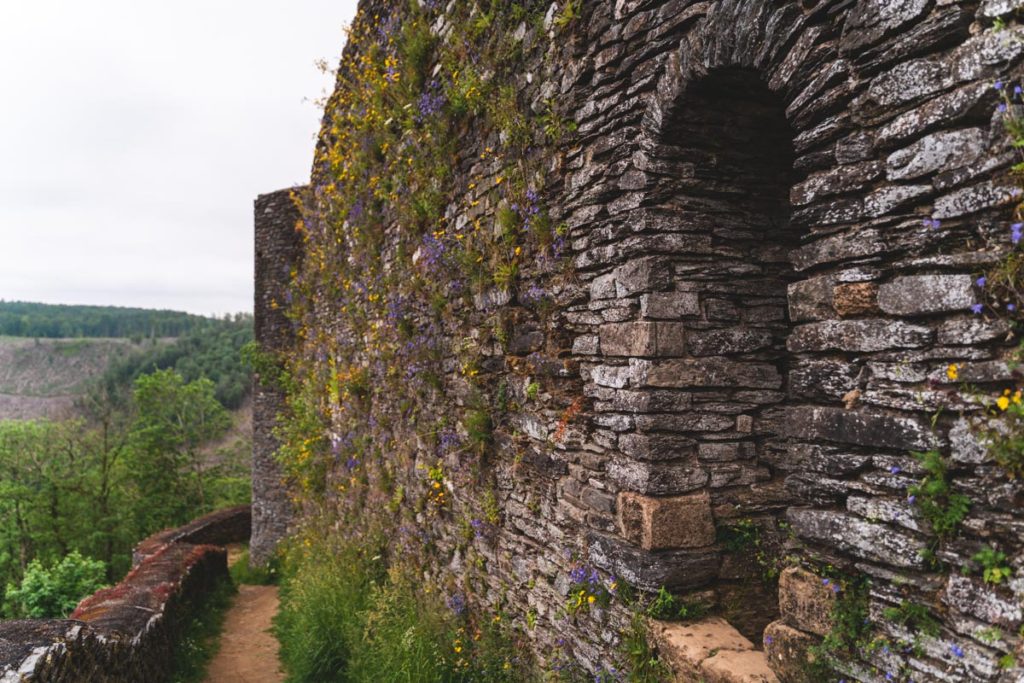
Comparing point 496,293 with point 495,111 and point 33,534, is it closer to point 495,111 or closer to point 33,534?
point 495,111

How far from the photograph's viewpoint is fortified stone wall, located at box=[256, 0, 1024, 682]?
1.81m

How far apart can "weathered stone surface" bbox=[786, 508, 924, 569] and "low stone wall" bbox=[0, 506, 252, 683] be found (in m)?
4.35

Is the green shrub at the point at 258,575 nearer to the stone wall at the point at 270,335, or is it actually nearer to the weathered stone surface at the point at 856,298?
the stone wall at the point at 270,335

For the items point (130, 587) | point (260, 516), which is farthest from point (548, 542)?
point (260, 516)

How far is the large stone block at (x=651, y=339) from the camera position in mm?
2887

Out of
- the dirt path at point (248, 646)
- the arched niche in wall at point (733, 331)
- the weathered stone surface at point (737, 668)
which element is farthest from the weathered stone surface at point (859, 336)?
the dirt path at point (248, 646)

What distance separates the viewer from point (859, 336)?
2086 millimetres

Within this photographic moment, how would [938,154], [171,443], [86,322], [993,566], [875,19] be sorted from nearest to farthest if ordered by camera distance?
[993,566]
[938,154]
[875,19]
[171,443]
[86,322]

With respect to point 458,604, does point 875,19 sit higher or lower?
higher

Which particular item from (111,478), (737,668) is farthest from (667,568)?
(111,478)

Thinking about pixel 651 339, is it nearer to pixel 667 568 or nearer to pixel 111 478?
pixel 667 568

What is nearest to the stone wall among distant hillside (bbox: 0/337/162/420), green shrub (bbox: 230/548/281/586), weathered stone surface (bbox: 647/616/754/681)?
green shrub (bbox: 230/548/281/586)

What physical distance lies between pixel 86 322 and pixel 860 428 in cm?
10638

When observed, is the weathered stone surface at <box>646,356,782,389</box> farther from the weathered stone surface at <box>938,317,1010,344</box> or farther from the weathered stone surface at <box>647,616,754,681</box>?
the weathered stone surface at <box>938,317,1010,344</box>
